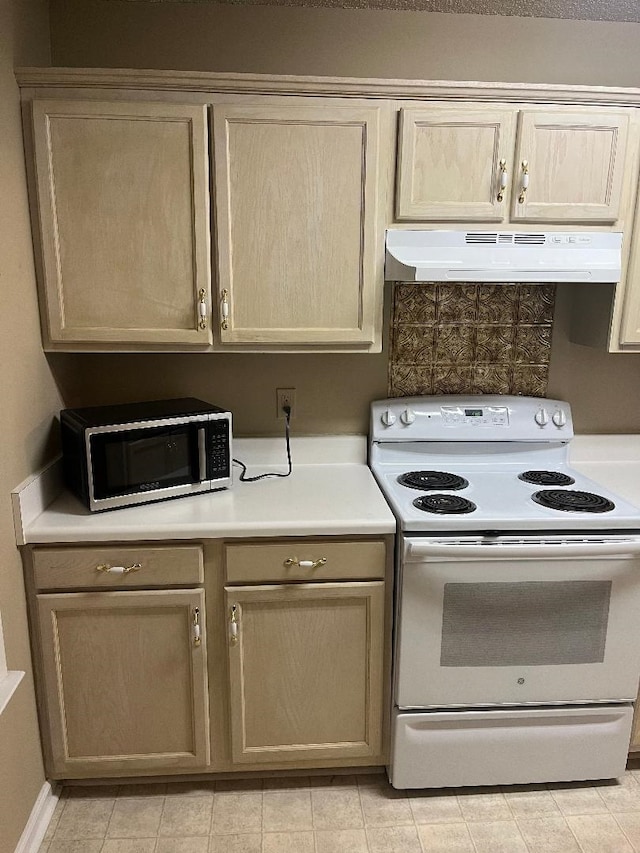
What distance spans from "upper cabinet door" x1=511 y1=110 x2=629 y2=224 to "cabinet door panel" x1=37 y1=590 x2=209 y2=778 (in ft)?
5.18

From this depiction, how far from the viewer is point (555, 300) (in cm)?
235

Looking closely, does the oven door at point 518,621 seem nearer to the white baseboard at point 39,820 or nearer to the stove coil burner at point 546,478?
the stove coil burner at point 546,478

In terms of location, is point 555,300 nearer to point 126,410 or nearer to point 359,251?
point 359,251

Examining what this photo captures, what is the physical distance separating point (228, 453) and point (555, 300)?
1.32m

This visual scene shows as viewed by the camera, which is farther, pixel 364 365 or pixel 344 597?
pixel 364 365

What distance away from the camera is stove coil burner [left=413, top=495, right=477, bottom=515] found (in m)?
1.88

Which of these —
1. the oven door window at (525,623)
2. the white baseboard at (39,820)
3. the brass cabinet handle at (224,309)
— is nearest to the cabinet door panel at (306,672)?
the oven door window at (525,623)

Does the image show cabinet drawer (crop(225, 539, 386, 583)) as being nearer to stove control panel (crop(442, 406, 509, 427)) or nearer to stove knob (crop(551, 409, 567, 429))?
stove control panel (crop(442, 406, 509, 427))

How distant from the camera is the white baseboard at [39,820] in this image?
1771mm

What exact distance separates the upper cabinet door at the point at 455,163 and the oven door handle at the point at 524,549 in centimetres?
99

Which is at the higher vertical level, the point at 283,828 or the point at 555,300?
the point at 555,300

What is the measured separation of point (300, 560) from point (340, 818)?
0.81m

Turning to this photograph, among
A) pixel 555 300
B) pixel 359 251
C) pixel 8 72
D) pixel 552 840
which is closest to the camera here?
pixel 8 72

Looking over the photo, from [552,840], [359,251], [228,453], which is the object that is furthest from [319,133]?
[552,840]
